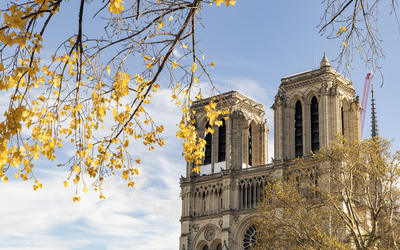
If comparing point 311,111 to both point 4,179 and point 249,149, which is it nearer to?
point 249,149

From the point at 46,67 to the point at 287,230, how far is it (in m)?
22.1

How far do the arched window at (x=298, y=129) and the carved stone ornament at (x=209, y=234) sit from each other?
46.3 ft

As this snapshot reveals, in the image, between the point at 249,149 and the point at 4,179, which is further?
the point at 249,149

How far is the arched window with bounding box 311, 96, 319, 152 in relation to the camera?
57.1 meters

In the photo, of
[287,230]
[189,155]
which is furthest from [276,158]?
[189,155]

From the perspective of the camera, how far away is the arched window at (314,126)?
2248 inches

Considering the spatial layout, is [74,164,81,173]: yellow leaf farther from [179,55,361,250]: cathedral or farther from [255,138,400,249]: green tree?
[179,55,361,250]: cathedral

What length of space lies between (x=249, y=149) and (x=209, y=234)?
12571 mm

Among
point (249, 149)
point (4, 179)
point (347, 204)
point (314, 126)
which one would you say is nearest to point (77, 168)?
point (4, 179)

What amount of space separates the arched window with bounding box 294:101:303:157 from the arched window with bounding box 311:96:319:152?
53.5 inches

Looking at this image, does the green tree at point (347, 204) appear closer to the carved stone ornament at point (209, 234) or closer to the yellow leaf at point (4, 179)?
the yellow leaf at point (4, 179)

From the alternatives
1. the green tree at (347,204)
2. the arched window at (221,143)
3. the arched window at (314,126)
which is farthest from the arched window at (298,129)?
the green tree at (347,204)

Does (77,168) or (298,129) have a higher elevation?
(298,129)

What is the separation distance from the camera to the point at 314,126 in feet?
191
